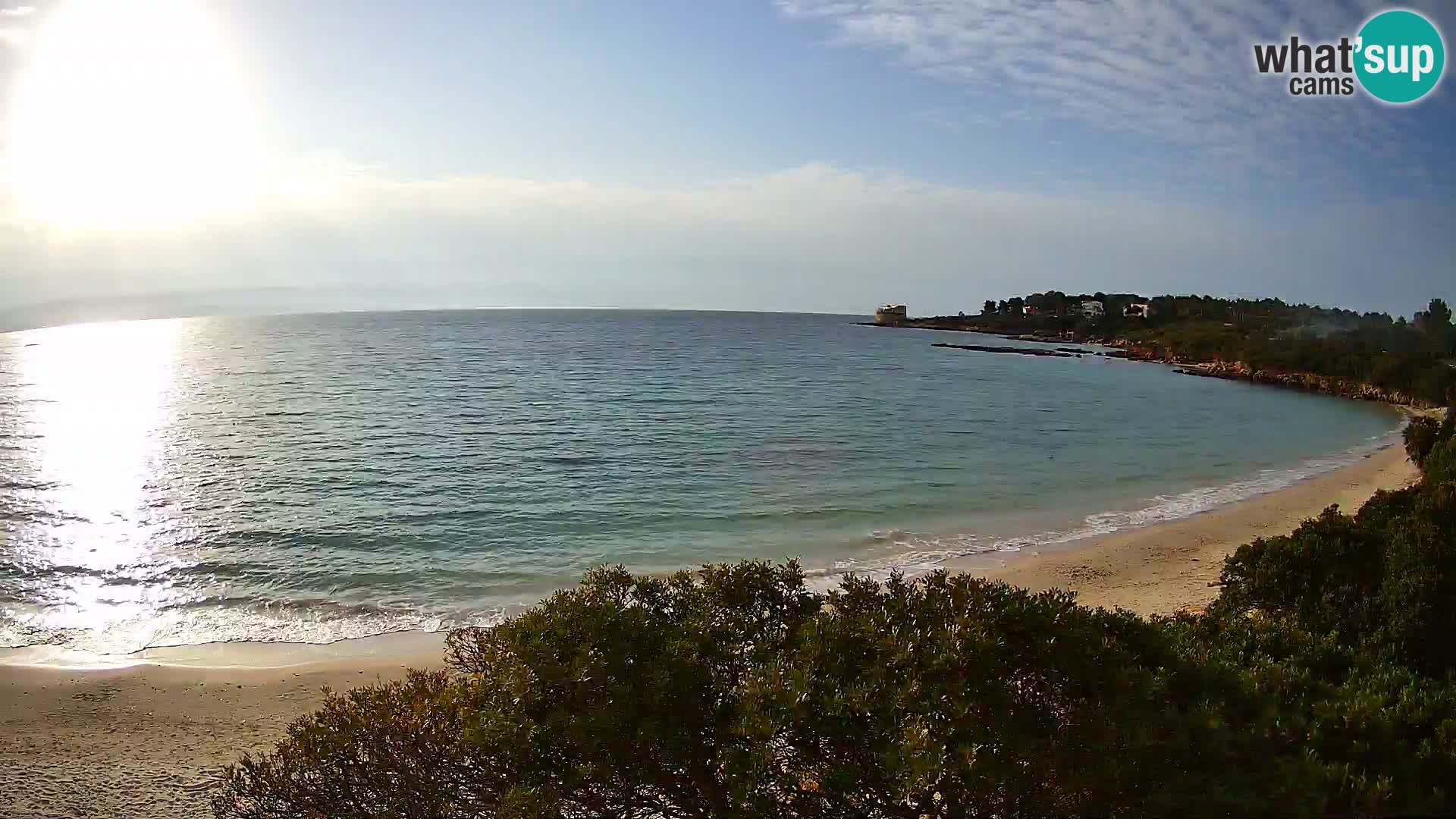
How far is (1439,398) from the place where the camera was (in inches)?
1671

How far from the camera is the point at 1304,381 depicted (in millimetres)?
57094

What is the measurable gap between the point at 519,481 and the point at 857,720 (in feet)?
63.0

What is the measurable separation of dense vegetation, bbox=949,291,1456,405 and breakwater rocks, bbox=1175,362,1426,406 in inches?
15.0

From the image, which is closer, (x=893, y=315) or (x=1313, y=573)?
(x=1313, y=573)

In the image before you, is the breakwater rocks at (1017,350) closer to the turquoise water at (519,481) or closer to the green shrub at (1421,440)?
the turquoise water at (519,481)

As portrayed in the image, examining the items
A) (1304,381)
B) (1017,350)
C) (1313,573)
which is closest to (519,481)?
(1313,573)

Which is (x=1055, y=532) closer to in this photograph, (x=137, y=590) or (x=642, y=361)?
(x=137, y=590)

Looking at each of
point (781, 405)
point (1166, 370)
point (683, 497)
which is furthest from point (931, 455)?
point (1166, 370)

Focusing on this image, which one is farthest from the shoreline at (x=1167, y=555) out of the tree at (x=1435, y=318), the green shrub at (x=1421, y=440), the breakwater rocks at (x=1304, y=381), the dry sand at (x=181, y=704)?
the tree at (x=1435, y=318)

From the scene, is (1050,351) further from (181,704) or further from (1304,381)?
(181,704)

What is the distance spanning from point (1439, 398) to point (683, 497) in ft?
143

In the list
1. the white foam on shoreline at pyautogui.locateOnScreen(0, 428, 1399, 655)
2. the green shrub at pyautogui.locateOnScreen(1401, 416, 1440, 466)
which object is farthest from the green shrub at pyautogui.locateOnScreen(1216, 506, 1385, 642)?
the green shrub at pyautogui.locateOnScreen(1401, 416, 1440, 466)

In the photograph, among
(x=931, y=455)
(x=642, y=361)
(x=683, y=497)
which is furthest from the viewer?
(x=642, y=361)

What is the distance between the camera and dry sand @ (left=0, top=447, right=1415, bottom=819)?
730 cm
